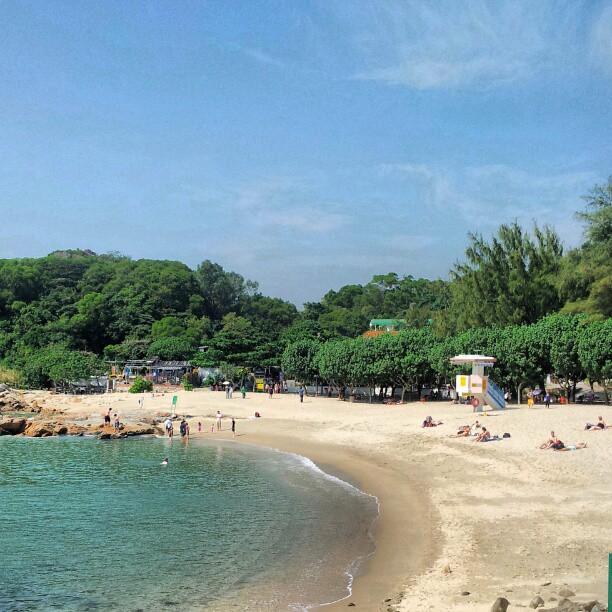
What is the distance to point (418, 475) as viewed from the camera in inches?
987

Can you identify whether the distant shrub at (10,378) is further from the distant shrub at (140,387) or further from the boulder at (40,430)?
the boulder at (40,430)

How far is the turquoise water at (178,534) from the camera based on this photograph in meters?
14.2

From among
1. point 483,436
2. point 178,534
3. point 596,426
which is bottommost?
point 178,534

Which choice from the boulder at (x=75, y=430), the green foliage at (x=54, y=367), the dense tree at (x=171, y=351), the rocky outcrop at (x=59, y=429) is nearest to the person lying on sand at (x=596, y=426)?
the rocky outcrop at (x=59, y=429)

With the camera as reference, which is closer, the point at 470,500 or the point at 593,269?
the point at 470,500

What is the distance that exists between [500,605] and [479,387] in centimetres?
2602

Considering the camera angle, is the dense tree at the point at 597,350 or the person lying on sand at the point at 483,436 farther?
the dense tree at the point at 597,350

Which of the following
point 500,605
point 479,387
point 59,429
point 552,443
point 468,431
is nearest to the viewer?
point 500,605

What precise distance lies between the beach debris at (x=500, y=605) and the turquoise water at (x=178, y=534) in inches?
145

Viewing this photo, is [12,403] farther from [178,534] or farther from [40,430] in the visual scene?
[178,534]

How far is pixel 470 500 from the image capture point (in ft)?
66.4

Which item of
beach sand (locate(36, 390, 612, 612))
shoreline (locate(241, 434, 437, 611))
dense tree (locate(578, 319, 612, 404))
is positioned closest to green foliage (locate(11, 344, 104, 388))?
beach sand (locate(36, 390, 612, 612))

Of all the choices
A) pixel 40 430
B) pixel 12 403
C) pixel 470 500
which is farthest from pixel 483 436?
pixel 12 403

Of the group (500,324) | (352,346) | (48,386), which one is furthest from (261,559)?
(48,386)
